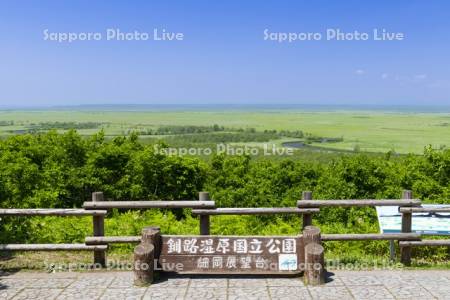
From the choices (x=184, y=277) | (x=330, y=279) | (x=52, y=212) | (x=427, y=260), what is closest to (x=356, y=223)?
A: (x=427, y=260)

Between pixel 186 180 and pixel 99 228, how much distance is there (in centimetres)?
1185

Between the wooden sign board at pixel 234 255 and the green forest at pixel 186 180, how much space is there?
9.40ft

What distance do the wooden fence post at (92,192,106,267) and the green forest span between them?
2022mm

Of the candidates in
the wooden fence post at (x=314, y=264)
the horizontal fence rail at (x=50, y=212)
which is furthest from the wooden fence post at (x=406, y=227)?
the horizontal fence rail at (x=50, y=212)

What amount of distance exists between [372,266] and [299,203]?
4.71ft

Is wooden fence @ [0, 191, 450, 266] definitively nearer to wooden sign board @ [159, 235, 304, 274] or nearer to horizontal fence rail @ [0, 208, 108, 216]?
horizontal fence rail @ [0, 208, 108, 216]

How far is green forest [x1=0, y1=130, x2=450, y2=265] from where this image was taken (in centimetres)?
1113

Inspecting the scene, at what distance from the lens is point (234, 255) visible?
20.1 ft

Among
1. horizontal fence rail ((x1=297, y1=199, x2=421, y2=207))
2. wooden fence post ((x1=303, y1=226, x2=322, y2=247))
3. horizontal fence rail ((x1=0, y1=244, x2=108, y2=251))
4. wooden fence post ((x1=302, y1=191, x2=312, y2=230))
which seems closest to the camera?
A: wooden fence post ((x1=303, y1=226, x2=322, y2=247))

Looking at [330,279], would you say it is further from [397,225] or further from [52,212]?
[52,212]

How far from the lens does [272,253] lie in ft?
20.0

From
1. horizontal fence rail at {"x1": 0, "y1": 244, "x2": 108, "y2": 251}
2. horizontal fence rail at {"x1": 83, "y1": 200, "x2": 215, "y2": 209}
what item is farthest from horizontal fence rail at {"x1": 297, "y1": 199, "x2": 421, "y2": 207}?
horizontal fence rail at {"x1": 0, "y1": 244, "x2": 108, "y2": 251}

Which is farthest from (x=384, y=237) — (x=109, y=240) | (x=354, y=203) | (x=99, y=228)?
(x=99, y=228)

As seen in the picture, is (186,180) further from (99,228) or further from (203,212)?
(203,212)
